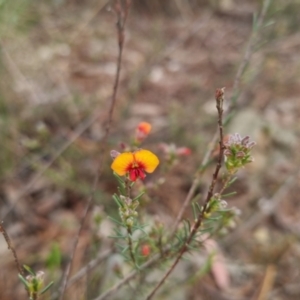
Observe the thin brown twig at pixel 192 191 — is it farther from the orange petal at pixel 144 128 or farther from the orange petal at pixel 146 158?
the orange petal at pixel 146 158

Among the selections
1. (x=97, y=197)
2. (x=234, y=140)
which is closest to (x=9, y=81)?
(x=97, y=197)

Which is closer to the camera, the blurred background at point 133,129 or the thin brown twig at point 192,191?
the thin brown twig at point 192,191

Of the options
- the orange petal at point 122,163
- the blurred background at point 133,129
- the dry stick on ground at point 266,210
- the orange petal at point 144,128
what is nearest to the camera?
the orange petal at point 122,163

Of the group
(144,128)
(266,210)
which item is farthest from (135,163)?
(266,210)

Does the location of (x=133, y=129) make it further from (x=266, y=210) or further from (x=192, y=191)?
(x=192, y=191)

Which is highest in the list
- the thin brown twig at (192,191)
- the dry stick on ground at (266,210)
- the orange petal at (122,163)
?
the dry stick on ground at (266,210)

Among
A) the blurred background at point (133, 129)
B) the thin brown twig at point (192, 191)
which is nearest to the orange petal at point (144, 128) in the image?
the thin brown twig at point (192, 191)

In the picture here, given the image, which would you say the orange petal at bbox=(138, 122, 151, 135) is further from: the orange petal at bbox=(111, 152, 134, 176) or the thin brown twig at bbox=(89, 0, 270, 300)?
the orange petal at bbox=(111, 152, 134, 176)

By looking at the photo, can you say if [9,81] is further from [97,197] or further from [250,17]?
[250,17]
